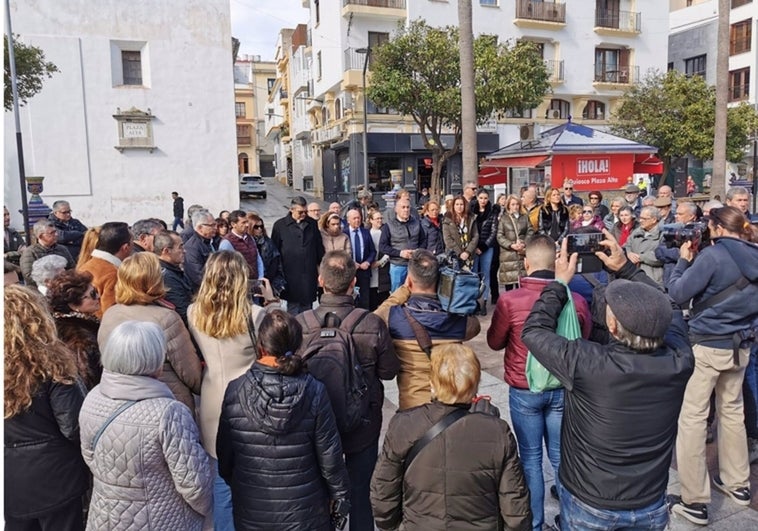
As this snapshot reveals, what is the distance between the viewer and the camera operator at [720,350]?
3613 mm

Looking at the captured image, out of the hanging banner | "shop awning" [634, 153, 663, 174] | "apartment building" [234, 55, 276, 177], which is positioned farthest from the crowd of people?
"apartment building" [234, 55, 276, 177]

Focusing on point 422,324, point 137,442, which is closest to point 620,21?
point 422,324

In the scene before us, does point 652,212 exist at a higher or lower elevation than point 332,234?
higher

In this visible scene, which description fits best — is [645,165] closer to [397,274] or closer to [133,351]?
[397,274]

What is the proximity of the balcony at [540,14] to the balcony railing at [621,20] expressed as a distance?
2.93 metres

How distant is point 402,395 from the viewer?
3338mm

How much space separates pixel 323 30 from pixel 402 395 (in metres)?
31.8

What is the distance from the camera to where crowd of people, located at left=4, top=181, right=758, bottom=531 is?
91.3 inches

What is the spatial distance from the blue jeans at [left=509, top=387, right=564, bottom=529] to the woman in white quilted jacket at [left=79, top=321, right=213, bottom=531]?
177 cm

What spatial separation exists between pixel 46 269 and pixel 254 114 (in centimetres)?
5999

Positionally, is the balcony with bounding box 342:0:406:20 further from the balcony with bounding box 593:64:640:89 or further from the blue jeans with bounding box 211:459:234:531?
the blue jeans with bounding box 211:459:234:531

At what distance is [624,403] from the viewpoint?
7.61ft

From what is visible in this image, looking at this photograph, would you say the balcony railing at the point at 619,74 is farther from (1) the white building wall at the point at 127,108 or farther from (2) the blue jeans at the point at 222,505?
(2) the blue jeans at the point at 222,505

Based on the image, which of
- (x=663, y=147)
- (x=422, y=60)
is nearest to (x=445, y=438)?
(x=422, y=60)
